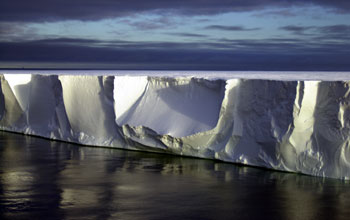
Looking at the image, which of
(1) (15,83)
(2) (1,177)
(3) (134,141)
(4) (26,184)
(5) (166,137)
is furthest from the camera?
(1) (15,83)

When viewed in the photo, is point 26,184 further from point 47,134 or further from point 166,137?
point 47,134

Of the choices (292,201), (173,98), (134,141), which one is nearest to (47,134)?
(134,141)

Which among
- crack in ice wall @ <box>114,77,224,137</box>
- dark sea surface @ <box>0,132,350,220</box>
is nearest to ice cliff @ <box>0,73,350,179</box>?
crack in ice wall @ <box>114,77,224,137</box>

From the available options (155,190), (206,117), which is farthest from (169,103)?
(155,190)

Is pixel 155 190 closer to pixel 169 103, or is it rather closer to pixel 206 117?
pixel 206 117

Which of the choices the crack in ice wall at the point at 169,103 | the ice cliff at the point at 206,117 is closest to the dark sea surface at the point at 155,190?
the ice cliff at the point at 206,117

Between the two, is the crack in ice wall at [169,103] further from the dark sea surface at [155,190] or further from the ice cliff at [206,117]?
the dark sea surface at [155,190]
